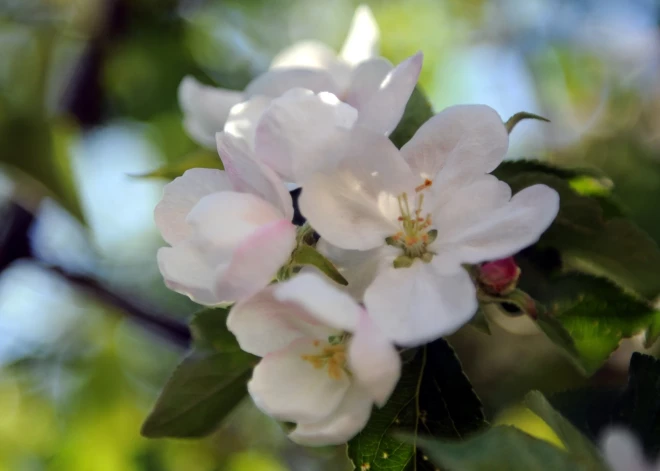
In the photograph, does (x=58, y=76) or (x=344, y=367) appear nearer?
(x=344, y=367)

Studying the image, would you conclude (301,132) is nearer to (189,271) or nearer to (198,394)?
(189,271)

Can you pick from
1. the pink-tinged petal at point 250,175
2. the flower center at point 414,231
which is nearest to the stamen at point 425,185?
the flower center at point 414,231

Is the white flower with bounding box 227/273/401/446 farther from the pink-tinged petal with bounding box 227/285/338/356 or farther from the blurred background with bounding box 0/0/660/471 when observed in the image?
the blurred background with bounding box 0/0/660/471

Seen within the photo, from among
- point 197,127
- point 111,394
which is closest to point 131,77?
point 111,394

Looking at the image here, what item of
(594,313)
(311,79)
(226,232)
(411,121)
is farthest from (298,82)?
(594,313)

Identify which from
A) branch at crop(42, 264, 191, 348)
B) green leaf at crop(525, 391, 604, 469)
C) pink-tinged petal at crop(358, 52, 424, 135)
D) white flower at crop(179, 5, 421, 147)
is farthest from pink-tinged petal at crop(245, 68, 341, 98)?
branch at crop(42, 264, 191, 348)

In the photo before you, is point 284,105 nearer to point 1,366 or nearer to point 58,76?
point 58,76
